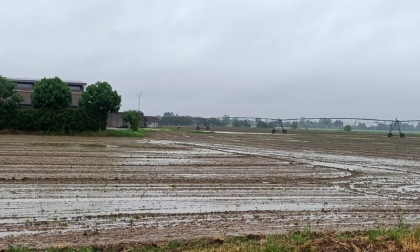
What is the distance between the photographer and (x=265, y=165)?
21.2 meters

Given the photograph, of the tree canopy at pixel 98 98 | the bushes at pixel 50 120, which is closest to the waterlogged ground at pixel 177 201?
the bushes at pixel 50 120

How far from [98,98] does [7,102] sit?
9.30 metres

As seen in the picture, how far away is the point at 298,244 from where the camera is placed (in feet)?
21.5

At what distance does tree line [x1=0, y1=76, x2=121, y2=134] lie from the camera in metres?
44.9

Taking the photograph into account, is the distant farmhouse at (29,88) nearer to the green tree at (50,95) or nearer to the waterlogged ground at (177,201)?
the green tree at (50,95)

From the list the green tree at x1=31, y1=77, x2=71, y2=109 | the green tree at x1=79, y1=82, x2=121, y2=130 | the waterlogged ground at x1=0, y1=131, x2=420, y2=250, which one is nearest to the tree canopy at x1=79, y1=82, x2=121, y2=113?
the green tree at x1=79, y1=82, x2=121, y2=130

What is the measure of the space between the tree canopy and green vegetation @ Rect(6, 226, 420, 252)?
42.3m

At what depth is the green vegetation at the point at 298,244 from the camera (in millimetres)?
6398

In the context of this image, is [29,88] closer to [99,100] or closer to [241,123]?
[99,100]

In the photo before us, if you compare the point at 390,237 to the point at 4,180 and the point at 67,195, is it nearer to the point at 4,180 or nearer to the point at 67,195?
the point at 67,195

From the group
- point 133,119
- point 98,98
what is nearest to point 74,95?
point 133,119

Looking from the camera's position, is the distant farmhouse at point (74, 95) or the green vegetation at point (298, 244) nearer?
the green vegetation at point (298, 244)

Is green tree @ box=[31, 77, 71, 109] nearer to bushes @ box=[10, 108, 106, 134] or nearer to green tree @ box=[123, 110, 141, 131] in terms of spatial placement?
bushes @ box=[10, 108, 106, 134]

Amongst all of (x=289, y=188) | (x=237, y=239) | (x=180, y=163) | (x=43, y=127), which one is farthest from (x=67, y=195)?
(x=43, y=127)
